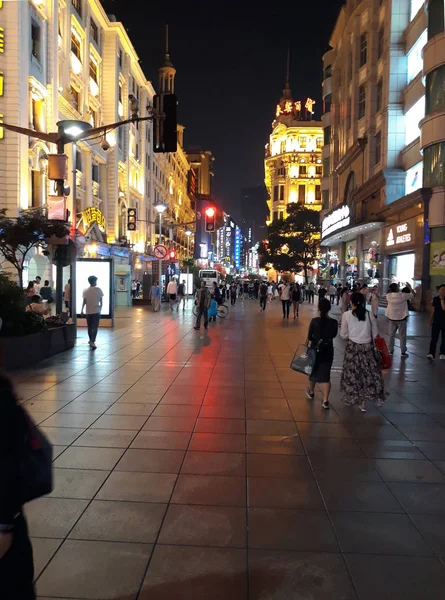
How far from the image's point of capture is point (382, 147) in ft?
107

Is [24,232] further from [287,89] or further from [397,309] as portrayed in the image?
[287,89]

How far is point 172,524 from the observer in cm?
385

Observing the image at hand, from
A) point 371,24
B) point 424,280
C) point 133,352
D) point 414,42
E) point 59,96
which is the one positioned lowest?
point 133,352

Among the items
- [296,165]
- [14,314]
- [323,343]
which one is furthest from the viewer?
[296,165]

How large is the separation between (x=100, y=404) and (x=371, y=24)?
122 ft

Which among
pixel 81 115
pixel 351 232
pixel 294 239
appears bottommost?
pixel 351 232

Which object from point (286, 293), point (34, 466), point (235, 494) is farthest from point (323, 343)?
point (286, 293)

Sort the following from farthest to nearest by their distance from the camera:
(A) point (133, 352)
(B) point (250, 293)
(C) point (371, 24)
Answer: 1. (B) point (250, 293)
2. (C) point (371, 24)
3. (A) point (133, 352)

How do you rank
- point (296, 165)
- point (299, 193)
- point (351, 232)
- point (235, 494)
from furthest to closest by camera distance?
point (299, 193)
point (296, 165)
point (351, 232)
point (235, 494)

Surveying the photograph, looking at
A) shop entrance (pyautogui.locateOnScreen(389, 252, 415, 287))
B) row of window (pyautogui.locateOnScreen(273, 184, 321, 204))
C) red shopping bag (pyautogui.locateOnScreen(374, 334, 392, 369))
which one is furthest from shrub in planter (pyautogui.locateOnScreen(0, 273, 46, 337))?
row of window (pyautogui.locateOnScreen(273, 184, 321, 204))

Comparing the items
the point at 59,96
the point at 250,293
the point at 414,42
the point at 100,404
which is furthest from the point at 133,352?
the point at 250,293

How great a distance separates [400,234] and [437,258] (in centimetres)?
491

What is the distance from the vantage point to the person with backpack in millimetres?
1981

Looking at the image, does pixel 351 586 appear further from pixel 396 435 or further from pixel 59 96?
pixel 59 96
